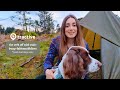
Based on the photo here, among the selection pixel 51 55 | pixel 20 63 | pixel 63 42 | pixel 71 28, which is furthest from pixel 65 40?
pixel 20 63

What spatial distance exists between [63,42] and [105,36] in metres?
0.78

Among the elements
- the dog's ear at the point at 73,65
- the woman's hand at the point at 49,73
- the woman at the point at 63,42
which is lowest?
the woman's hand at the point at 49,73

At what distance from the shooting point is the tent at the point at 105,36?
4.33 m

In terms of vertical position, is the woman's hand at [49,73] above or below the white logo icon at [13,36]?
below

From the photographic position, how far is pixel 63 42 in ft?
14.1

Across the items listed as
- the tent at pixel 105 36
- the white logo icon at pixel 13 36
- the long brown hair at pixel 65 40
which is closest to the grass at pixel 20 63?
the long brown hair at pixel 65 40

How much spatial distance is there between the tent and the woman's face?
0.17 metres

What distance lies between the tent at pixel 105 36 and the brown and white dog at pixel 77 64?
7.1 inches

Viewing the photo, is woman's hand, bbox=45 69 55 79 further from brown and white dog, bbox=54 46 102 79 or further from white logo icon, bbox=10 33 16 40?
white logo icon, bbox=10 33 16 40

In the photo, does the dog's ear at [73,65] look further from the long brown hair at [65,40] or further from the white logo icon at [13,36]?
the white logo icon at [13,36]

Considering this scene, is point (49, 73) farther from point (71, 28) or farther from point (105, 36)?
point (105, 36)
